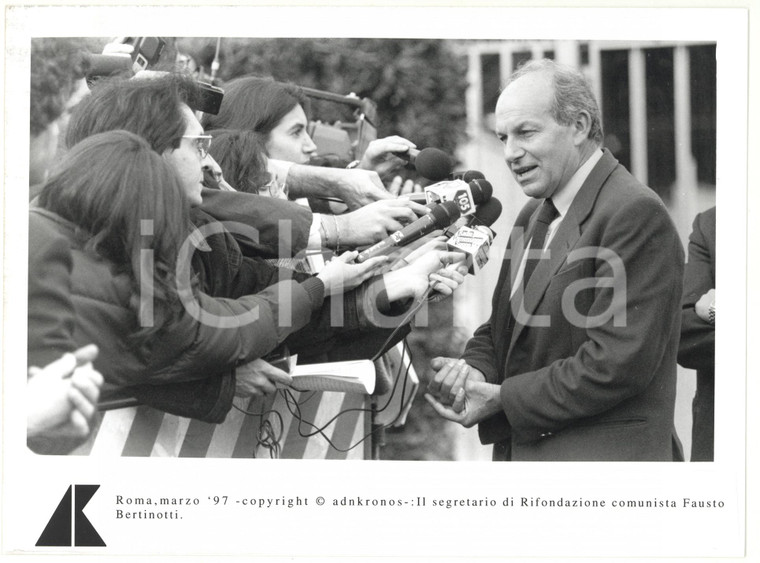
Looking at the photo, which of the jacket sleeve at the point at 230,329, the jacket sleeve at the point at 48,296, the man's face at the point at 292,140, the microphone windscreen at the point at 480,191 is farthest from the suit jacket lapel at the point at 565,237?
the jacket sleeve at the point at 48,296

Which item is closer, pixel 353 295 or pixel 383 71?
pixel 353 295

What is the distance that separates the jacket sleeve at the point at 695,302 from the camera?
414 centimetres

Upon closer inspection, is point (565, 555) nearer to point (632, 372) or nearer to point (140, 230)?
point (632, 372)

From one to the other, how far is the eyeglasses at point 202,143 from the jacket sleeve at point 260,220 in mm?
142

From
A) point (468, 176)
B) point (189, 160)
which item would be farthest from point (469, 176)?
point (189, 160)

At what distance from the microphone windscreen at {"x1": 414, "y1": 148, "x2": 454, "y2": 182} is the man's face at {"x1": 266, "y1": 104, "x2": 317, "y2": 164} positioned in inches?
18.5

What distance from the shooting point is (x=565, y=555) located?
401 centimetres

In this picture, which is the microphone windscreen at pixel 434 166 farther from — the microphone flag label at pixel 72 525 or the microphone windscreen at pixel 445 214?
the microphone flag label at pixel 72 525

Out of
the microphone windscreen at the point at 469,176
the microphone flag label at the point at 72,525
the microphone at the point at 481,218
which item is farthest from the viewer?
the microphone windscreen at the point at 469,176

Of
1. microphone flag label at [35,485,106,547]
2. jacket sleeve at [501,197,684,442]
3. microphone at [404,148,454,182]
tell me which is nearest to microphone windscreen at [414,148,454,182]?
microphone at [404,148,454,182]

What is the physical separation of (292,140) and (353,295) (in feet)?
2.74

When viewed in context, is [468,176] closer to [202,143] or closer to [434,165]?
[434,165]

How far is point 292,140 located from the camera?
4426mm

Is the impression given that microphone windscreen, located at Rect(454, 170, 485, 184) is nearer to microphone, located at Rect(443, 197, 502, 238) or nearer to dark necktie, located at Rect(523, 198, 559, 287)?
microphone, located at Rect(443, 197, 502, 238)
